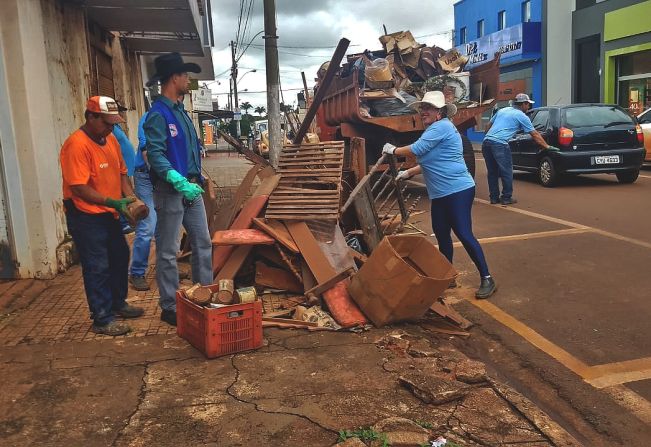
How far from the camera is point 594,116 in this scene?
11391 mm

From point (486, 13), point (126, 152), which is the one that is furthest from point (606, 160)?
point (486, 13)

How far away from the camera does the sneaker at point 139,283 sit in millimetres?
5363

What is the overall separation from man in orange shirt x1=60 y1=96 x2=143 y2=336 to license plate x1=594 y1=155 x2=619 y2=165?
9.31m

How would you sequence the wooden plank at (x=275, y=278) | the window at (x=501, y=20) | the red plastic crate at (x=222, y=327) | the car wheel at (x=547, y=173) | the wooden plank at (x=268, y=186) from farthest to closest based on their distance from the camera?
the window at (x=501, y=20)
the car wheel at (x=547, y=173)
the wooden plank at (x=268, y=186)
the wooden plank at (x=275, y=278)
the red plastic crate at (x=222, y=327)

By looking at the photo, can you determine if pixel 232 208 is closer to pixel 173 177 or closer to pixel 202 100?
pixel 173 177

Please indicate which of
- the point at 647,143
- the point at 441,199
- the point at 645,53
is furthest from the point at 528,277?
the point at 645,53

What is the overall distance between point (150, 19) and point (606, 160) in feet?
27.3

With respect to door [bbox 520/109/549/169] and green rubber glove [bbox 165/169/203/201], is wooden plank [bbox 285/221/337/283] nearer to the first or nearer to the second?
green rubber glove [bbox 165/169/203/201]

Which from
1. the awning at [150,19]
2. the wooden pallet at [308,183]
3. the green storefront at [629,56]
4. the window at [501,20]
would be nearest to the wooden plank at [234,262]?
the wooden pallet at [308,183]

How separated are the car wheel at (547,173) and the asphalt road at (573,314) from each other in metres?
2.63

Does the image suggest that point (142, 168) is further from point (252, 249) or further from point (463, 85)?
point (463, 85)

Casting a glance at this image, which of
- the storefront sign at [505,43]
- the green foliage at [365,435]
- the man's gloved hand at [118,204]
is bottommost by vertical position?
the green foliage at [365,435]

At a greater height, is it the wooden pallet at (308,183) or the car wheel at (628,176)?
the wooden pallet at (308,183)

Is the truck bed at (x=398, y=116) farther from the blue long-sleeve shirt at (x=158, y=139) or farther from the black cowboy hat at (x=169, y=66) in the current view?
the blue long-sleeve shirt at (x=158, y=139)
